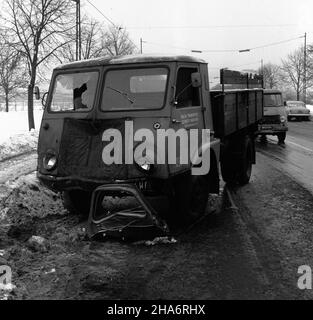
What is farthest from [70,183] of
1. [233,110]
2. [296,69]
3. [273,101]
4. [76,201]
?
[296,69]

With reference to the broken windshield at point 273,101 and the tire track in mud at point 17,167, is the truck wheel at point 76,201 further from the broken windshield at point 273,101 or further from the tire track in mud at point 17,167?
the broken windshield at point 273,101

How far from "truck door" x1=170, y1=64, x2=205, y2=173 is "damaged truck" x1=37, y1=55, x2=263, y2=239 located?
1 centimetres

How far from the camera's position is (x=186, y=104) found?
6680 millimetres

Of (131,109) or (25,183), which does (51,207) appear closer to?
(25,183)

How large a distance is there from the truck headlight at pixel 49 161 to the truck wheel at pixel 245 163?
4.66 m

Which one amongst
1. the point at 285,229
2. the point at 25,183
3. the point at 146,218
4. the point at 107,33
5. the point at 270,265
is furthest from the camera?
the point at 107,33

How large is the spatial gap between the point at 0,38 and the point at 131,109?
17204mm

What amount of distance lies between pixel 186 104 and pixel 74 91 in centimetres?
159

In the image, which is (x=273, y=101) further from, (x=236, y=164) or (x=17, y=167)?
(x=17, y=167)

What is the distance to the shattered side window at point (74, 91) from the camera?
6555 millimetres

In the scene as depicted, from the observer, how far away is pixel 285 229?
653 cm

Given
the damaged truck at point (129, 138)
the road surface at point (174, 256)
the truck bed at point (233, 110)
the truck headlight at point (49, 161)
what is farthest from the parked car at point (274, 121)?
the truck headlight at point (49, 161)

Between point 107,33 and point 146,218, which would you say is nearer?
point 146,218
